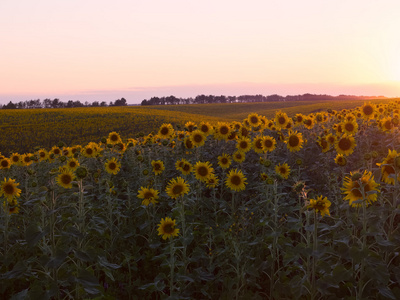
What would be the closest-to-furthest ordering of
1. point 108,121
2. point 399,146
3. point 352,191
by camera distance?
point 352,191, point 399,146, point 108,121

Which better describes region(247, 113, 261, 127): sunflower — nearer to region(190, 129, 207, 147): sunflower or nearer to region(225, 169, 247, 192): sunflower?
region(190, 129, 207, 147): sunflower

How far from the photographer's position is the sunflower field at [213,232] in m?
3.51

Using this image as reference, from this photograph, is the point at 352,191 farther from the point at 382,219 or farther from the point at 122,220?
the point at 122,220

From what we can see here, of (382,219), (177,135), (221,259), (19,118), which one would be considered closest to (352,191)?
(382,219)

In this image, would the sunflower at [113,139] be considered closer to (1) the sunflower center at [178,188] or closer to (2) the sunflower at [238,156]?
(2) the sunflower at [238,156]

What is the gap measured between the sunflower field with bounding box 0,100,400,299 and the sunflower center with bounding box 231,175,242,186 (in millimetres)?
19

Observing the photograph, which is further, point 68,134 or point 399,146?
point 68,134

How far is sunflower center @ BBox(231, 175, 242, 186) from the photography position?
6.31 meters

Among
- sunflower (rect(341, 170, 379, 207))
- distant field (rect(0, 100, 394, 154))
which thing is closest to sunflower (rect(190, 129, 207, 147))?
sunflower (rect(341, 170, 379, 207))

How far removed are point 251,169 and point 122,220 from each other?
146 inches

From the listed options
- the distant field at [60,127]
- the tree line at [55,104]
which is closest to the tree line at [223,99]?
the tree line at [55,104]

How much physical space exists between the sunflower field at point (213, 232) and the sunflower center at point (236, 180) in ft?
0.06

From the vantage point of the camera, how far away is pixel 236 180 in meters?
6.32

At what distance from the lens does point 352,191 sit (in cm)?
367
